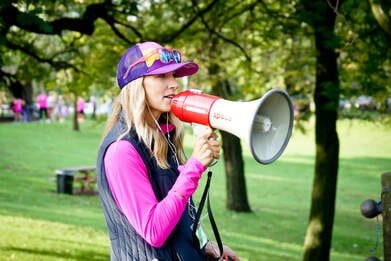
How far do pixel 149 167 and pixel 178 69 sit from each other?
510 mm

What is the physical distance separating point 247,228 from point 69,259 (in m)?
7.77

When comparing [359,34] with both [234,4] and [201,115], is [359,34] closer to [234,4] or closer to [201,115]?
[234,4]

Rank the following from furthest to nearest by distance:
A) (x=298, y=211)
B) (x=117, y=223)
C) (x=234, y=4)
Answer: (x=298, y=211) < (x=234, y=4) < (x=117, y=223)

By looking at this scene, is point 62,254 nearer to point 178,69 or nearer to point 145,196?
point 178,69

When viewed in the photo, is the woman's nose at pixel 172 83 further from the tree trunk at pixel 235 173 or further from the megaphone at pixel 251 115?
the tree trunk at pixel 235 173

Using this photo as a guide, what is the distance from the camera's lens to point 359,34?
8.88 m

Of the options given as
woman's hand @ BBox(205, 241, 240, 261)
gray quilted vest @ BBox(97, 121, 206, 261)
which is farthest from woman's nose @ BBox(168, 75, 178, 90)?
woman's hand @ BBox(205, 241, 240, 261)

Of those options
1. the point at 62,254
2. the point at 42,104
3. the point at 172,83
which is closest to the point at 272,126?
the point at 172,83

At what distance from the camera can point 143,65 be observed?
113 inches

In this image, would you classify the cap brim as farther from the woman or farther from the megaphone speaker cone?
the megaphone speaker cone

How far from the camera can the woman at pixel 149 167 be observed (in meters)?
2.64

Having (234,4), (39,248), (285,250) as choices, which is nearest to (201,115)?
(39,248)

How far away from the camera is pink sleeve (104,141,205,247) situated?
2623 mm

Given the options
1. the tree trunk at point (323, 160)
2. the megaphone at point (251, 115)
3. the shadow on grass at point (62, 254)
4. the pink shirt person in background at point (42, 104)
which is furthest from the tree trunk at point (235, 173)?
the pink shirt person in background at point (42, 104)
